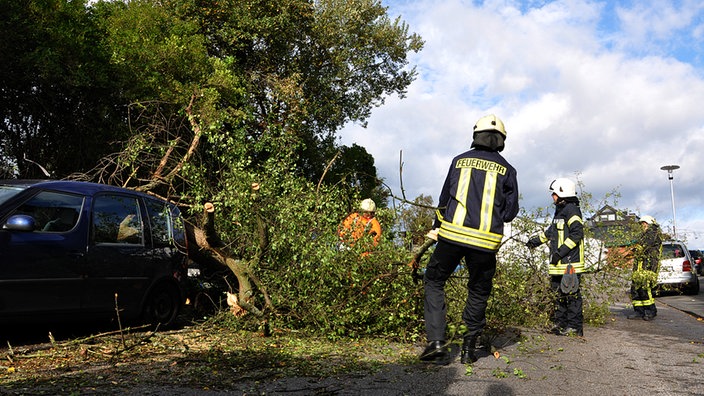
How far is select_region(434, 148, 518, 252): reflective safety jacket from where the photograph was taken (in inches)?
215

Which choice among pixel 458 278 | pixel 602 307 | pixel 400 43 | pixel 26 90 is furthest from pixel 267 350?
pixel 400 43

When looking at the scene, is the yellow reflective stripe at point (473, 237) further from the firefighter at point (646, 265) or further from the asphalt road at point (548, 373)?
the firefighter at point (646, 265)

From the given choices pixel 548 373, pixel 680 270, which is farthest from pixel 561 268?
pixel 680 270

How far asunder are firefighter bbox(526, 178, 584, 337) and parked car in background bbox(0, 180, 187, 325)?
4.58 meters

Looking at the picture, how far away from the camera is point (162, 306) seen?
24.0ft

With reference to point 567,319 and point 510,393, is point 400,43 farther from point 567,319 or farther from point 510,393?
point 510,393

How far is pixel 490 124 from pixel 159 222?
13.0 feet

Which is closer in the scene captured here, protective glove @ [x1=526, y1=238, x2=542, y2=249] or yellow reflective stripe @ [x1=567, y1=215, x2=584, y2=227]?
yellow reflective stripe @ [x1=567, y1=215, x2=584, y2=227]

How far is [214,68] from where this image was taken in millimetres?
19656

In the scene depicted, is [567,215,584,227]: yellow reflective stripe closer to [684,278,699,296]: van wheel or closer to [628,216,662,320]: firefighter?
[628,216,662,320]: firefighter

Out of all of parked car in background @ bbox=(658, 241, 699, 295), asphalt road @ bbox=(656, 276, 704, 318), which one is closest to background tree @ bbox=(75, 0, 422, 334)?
asphalt road @ bbox=(656, 276, 704, 318)

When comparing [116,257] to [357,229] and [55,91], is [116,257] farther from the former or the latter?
[55,91]

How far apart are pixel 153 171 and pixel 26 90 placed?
8.33 meters

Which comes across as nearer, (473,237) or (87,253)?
(473,237)
